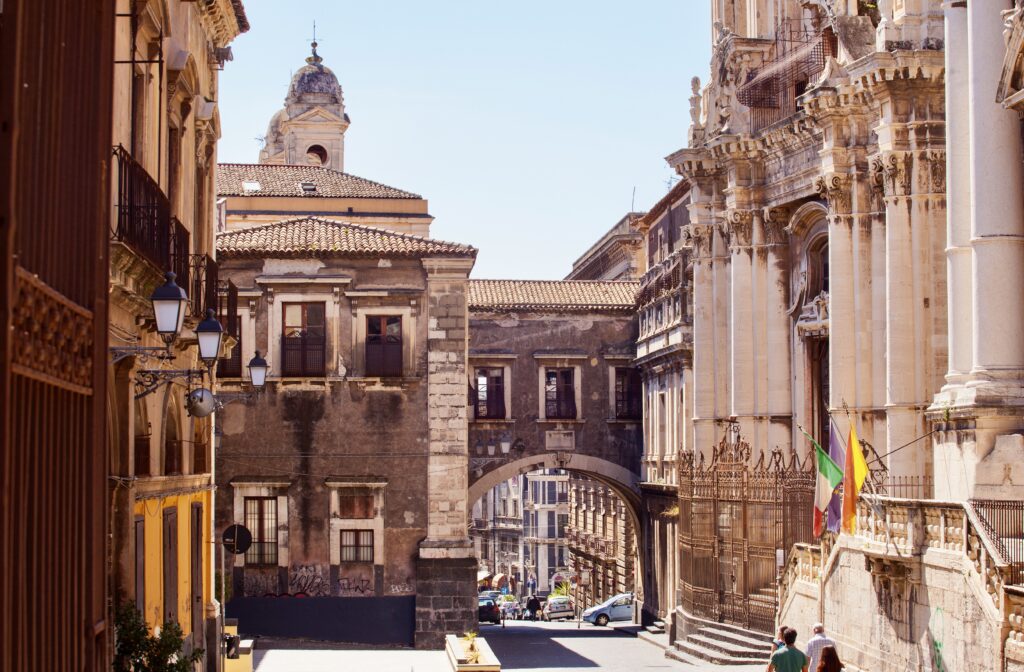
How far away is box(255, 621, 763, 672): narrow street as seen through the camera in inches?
1139

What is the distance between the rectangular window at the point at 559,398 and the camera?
1697 inches

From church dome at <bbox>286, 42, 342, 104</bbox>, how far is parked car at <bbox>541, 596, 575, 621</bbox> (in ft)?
68.3

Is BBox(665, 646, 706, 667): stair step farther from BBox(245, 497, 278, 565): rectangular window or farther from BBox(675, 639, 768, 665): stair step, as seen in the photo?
BBox(245, 497, 278, 565): rectangular window

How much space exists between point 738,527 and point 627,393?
1322 centimetres

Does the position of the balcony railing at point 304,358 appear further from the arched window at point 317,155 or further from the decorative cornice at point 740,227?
the arched window at point 317,155

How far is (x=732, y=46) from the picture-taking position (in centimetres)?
3409

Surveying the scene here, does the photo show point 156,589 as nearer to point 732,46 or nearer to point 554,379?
point 732,46

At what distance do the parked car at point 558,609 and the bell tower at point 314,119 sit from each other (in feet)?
60.2

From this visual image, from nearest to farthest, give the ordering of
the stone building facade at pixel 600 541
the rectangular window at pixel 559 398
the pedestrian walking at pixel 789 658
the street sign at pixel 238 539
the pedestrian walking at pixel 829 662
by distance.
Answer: the pedestrian walking at pixel 829 662 < the pedestrian walking at pixel 789 658 < the street sign at pixel 238 539 < the rectangular window at pixel 559 398 < the stone building facade at pixel 600 541

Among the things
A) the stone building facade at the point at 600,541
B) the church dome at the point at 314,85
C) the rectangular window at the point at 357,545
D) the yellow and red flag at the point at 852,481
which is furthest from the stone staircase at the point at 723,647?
the church dome at the point at 314,85

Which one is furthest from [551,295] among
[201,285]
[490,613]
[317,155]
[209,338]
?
[209,338]

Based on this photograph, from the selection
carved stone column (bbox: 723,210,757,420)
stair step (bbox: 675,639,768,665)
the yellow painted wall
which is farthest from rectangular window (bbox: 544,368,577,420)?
the yellow painted wall

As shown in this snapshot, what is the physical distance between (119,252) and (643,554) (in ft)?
108

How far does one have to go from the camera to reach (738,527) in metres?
30.7
